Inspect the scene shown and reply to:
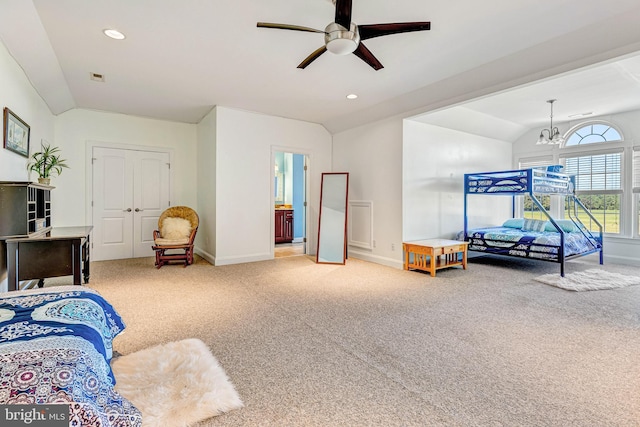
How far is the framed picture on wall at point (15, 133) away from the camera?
305 centimetres

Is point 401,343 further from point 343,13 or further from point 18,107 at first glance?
point 18,107

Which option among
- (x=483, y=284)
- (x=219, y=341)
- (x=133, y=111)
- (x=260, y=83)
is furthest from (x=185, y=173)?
(x=483, y=284)

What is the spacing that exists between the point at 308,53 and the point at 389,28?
1246 millimetres

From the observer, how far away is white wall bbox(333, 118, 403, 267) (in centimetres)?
524

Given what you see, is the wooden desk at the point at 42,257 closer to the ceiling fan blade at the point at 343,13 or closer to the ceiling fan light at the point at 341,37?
the ceiling fan light at the point at 341,37

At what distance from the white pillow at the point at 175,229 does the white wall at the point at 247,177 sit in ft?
1.79

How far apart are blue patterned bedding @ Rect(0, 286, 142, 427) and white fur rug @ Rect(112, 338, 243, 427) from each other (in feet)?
1.06

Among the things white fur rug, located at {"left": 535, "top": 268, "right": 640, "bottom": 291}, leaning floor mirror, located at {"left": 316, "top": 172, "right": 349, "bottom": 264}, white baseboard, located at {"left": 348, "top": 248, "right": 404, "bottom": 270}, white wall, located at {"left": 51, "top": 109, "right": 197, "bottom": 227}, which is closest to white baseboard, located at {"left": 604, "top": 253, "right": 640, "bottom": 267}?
white fur rug, located at {"left": 535, "top": 268, "right": 640, "bottom": 291}

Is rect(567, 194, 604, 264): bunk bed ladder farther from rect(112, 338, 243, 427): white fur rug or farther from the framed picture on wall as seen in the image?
the framed picture on wall

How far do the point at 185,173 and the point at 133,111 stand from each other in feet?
4.58

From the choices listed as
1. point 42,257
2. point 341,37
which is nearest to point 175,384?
point 42,257

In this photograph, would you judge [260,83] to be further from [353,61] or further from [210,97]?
[353,61]

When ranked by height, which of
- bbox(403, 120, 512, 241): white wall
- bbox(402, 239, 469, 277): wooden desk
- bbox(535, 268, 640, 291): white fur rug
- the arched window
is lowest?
bbox(535, 268, 640, 291): white fur rug

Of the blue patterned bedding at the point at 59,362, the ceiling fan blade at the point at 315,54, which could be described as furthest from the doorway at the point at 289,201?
the blue patterned bedding at the point at 59,362
